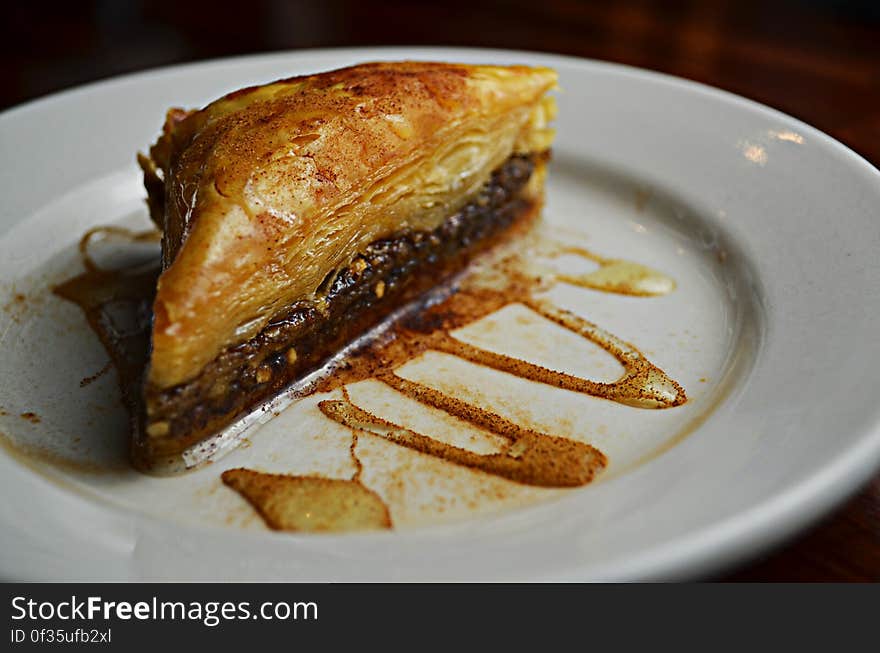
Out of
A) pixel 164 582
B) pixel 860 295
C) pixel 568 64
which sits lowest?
pixel 164 582

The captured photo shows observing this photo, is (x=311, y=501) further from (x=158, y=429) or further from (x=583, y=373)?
(x=583, y=373)

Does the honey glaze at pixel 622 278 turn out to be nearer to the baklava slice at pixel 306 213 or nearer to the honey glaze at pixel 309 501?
the baklava slice at pixel 306 213

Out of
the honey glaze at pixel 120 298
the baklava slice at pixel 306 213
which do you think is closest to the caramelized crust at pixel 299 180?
the baklava slice at pixel 306 213

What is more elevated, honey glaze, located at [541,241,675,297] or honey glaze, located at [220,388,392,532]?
honey glaze, located at [541,241,675,297]

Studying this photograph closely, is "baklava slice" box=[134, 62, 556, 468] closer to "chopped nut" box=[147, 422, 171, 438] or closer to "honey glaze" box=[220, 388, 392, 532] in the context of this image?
"chopped nut" box=[147, 422, 171, 438]

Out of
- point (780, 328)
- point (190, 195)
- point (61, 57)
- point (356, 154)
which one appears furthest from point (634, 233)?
point (61, 57)

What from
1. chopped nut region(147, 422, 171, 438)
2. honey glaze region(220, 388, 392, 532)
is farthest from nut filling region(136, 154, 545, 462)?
honey glaze region(220, 388, 392, 532)

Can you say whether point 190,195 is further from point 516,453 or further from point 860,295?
Result: point 860,295
